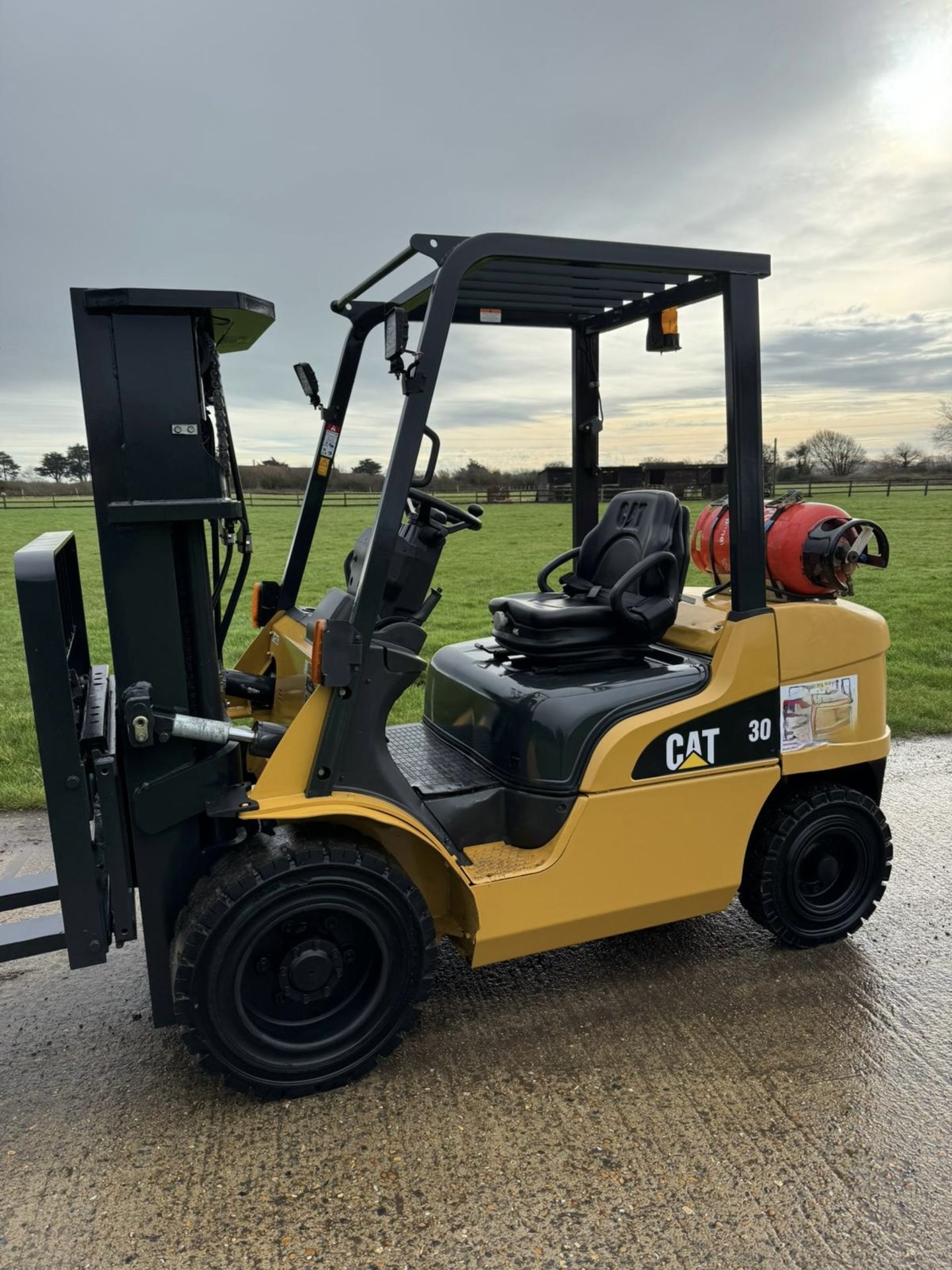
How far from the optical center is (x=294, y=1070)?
9.73 feet

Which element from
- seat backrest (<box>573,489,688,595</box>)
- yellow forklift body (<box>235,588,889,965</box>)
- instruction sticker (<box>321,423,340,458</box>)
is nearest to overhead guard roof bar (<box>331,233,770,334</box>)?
instruction sticker (<box>321,423,340,458</box>)

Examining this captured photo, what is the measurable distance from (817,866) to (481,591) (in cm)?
1093

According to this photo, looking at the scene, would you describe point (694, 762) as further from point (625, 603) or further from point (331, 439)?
point (331, 439)

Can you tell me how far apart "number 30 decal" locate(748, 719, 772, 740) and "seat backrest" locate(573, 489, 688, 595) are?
651mm

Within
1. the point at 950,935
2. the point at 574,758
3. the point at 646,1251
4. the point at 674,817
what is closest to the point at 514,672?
the point at 574,758

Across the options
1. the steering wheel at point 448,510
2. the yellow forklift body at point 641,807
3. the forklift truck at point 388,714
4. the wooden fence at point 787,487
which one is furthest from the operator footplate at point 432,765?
the wooden fence at point 787,487

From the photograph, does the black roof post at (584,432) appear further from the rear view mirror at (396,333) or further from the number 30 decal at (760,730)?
the rear view mirror at (396,333)

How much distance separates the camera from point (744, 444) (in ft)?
11.2

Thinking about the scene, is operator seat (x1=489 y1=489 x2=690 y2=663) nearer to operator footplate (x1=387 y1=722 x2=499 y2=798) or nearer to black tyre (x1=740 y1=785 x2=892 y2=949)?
operator footplate (x1=387 y1=722 x2=499 y2=798)

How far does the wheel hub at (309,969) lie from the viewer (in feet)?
9.62

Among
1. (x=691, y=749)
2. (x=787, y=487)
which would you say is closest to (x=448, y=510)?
(x=691, y=749)

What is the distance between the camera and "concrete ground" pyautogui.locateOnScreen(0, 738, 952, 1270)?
2428mm

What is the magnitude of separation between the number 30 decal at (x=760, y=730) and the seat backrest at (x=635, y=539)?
0.65m

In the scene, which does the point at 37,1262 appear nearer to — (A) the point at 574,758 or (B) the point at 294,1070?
(B) the point at 294,1070
